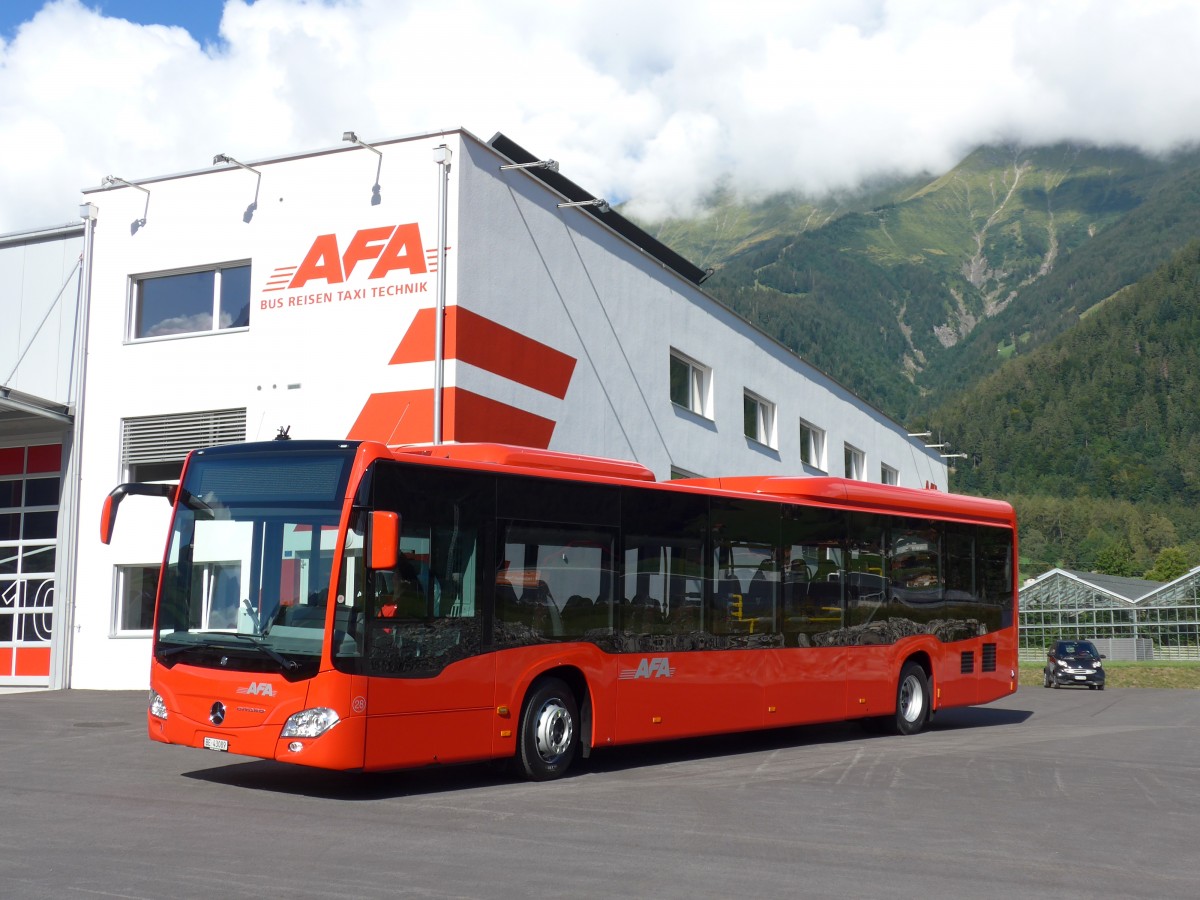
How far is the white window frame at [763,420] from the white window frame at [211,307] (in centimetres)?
1342

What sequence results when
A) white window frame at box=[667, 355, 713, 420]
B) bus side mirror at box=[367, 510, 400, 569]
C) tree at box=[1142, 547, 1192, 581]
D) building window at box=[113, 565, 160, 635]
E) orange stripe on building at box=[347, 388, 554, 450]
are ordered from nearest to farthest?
bus side mirror at box=[367, 510, 400, 569] < orange stripe on building at box=[347, 388, 554, 450] < building window at box=[113, 565, 160, 635] < white window frame at box=[667, 355, 713, 420] < tree at box=[1142, 547, 1192, 581]

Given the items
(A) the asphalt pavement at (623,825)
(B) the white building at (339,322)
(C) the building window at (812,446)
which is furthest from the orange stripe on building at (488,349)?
(C) the building window at (812,446)

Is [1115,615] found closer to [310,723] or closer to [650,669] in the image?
[650,669]

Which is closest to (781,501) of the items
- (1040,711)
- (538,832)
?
(538,832)

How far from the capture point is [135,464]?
2183 centimetres

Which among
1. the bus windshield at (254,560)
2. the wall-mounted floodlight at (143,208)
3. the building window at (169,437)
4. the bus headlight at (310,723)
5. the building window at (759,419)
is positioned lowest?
the bus headlight at (310,723)

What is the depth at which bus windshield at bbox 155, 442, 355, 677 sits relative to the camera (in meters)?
9.09

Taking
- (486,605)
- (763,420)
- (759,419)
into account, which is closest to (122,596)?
(486,605)

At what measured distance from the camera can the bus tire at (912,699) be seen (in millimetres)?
15281

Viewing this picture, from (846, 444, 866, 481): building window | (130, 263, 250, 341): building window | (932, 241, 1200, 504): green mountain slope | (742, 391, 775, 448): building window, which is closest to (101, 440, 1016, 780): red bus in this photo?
(130, 263, 250, 341): building window

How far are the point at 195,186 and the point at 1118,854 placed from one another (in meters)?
18.8

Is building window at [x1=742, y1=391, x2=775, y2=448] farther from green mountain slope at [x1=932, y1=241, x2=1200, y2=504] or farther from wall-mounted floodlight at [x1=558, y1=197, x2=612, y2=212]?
green mountain slope at [x1=932, y1=241, x2=1200, y2=504]

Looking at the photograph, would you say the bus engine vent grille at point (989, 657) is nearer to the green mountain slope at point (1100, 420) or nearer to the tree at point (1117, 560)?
the tree at point (1117, 560)

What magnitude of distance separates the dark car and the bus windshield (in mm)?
30491
